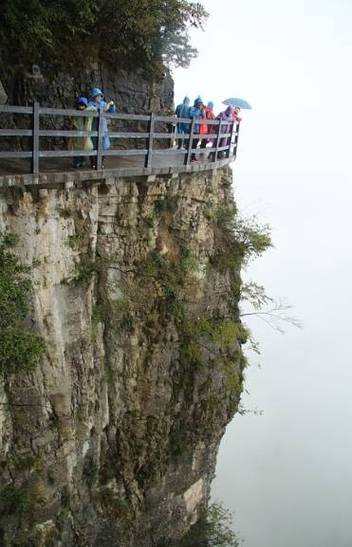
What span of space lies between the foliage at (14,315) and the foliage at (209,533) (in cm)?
1015

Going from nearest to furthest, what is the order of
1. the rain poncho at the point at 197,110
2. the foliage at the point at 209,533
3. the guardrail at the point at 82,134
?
the guardrail at the point at 82,134
the rain poncho at the point at 197,110
the foliage at the point at 209,533

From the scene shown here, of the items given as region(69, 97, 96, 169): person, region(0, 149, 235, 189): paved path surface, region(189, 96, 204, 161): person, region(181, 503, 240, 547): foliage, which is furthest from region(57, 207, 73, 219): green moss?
region(181, 503, 240, 547): foliage

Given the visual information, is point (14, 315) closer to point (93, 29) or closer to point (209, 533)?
point (93, 29)

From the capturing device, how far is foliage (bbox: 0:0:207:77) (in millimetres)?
10320

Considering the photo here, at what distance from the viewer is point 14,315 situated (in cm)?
866

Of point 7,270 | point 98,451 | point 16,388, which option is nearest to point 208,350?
point 98,451

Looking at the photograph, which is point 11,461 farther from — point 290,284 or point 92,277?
point 290,284

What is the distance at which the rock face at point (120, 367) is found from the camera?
955 cm

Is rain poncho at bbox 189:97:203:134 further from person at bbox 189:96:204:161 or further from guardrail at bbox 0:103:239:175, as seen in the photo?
guardrail at bbox 0:103:239:175

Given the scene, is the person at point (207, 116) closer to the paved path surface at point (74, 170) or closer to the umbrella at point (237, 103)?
the paved path surface at point (74, 170)

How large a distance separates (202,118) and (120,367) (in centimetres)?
816

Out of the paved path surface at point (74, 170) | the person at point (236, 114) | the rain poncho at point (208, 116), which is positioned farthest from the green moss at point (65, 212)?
the person at point (236, 114)

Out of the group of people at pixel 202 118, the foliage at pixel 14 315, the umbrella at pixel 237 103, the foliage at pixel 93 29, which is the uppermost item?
the foliage at pixel 93 29

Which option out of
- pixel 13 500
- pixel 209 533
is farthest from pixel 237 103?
pixel 209 533
